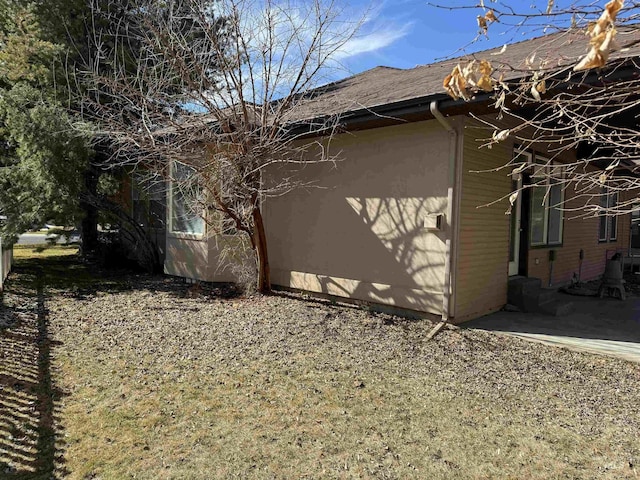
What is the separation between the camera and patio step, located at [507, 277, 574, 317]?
6.98 meters

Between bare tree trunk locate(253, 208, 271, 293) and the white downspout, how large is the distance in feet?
9.62

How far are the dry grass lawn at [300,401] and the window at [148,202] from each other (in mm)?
3733

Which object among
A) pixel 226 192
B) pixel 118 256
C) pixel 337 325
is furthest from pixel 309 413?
pixel 118 256

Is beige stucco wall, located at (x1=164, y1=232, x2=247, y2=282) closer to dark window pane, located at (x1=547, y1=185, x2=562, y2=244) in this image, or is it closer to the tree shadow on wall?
the tree shadow on wall

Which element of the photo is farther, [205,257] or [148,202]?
[148,202]

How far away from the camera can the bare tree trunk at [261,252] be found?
287 inches

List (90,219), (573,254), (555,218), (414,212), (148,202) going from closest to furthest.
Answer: (414,212) → (555,218) → (573,254) → (148,202) → (90,219)

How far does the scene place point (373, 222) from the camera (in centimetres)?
693

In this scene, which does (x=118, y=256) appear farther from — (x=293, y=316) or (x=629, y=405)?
(x=629, y=405)

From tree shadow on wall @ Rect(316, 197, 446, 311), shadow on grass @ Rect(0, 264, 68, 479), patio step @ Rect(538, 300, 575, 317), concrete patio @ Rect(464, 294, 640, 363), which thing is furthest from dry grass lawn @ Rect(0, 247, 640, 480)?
patio step @ Rect(538, 300, 575, 317)

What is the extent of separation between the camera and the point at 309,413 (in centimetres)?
363

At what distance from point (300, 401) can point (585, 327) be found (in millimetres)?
4464

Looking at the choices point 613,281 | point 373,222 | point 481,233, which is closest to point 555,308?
point 481,233

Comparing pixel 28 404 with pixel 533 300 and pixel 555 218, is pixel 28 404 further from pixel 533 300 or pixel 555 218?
pixel 555 218
